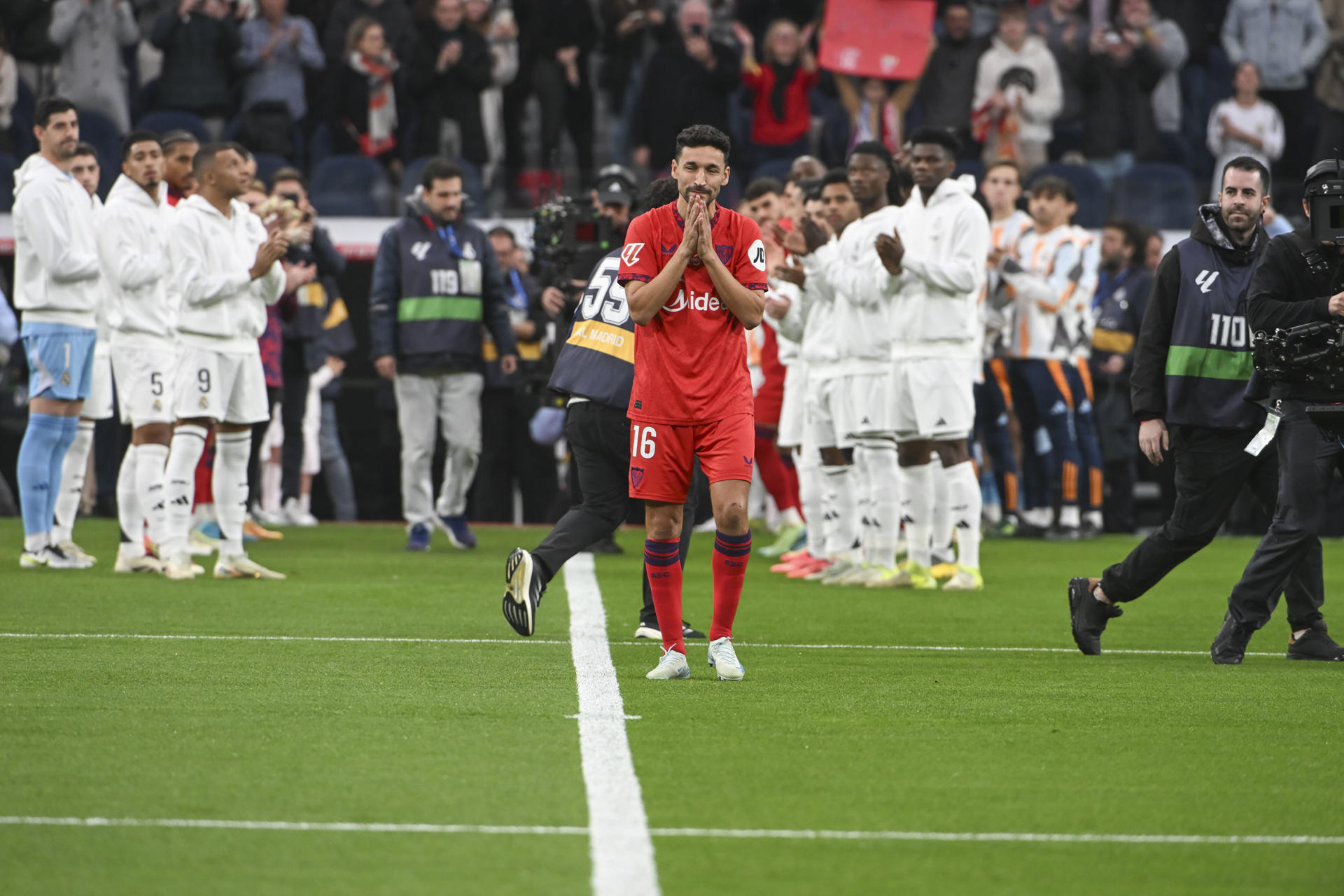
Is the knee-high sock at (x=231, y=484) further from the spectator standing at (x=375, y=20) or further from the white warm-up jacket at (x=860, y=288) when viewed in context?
the spectator standing at (x=375, y=20)

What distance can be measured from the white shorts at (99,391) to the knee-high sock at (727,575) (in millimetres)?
5325

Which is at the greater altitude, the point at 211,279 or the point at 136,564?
the point at 211,279

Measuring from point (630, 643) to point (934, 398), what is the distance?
303 cm

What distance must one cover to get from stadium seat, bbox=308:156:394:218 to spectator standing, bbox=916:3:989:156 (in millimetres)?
5621

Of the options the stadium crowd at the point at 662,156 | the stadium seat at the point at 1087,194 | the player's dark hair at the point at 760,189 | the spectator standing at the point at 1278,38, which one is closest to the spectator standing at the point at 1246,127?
the stadium crowd at the point at 662,156

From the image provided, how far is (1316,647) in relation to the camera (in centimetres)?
722

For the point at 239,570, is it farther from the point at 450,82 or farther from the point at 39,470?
the point at 450,82

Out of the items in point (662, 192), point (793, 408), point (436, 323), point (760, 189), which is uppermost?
point (760, 189)

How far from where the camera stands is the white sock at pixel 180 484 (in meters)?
9.48

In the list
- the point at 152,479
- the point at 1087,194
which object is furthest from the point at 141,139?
the point at 1087,194

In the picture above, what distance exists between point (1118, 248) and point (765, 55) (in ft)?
15.4

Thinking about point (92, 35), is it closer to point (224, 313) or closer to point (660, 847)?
point (224, 313)

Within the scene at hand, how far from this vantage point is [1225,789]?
4.53 meters

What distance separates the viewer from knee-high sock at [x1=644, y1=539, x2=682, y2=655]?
6.32 m
